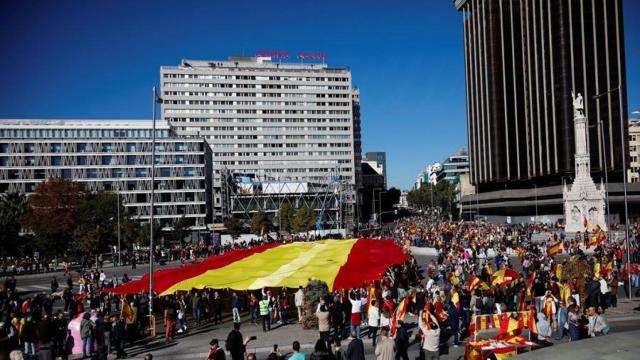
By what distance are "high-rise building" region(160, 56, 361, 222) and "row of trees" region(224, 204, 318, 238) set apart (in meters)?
34.9

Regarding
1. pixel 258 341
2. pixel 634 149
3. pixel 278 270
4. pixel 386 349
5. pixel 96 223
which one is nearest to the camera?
pixel 386 349

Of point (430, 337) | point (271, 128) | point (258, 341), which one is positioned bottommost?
point (258, 341)

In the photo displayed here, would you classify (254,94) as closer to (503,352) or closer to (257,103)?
(257,103)

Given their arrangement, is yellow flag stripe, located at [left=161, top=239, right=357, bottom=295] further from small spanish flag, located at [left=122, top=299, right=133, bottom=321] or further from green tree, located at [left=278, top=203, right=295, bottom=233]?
green tree, located at [left=278, top=203, right=295, bottom=233]

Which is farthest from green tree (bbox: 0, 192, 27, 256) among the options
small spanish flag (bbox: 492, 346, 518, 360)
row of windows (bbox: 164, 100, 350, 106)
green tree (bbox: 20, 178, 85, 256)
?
row of windows (bbox: 164, 100, 350, 106)

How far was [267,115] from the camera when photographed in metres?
137

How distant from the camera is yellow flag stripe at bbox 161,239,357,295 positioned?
20250 millimetres

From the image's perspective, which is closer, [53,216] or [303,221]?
[53,216]

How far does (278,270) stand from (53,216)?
48650 millimetres

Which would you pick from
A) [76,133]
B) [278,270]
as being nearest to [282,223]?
[76,133]

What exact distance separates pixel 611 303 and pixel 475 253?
61.0 ft

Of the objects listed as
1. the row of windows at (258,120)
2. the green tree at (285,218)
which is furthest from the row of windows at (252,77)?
the green tree at (285,218)

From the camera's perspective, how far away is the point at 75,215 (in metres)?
61.4

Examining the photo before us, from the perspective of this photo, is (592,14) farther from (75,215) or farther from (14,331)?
(14,331)
